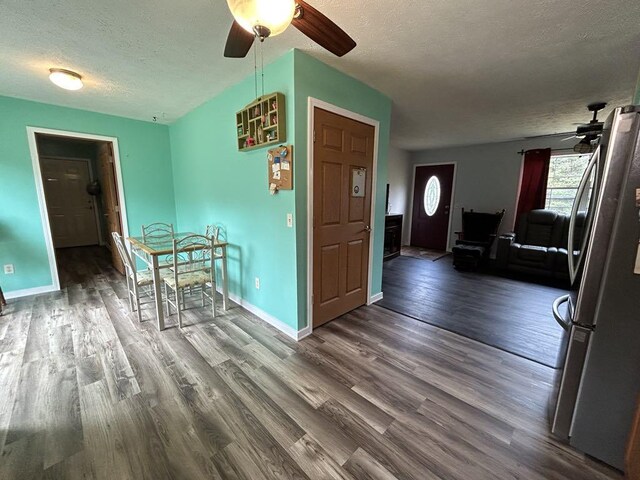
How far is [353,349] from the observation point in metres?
2.23

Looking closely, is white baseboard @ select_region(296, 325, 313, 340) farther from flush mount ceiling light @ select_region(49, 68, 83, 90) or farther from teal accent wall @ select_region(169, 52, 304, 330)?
flush mount ceiling light @ select_region(49, 68, 83, 90)

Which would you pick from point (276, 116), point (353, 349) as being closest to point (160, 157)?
point (276, 116)

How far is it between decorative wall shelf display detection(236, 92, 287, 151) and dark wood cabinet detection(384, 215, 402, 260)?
3.33m

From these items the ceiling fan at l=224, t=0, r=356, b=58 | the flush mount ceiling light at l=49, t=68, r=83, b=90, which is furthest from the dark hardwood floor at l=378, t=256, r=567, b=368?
the flush mount ceiling light at l=49, t=68, r=83, b=90

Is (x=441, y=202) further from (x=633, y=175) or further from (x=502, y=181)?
(x=633, y=175)

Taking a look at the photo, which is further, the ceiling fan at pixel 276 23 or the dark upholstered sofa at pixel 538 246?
the dark upholstered sofa at pixel 538 246

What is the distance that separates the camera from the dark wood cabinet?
5.19 metres

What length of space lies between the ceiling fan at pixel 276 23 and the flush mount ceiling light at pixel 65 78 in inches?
77.9

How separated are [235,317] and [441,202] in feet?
17.3

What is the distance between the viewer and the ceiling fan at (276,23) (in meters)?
0.95

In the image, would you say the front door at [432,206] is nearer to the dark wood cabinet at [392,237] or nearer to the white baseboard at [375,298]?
the dark wood cabinet at [392,237]

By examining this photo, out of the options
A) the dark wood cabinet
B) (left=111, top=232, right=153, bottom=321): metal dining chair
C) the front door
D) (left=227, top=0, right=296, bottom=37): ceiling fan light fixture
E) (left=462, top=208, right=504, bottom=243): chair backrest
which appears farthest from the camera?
the front door

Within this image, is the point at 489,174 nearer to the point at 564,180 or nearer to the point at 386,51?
the point at 564,180

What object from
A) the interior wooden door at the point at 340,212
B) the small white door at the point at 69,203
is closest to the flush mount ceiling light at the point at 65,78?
the interior wooden door at the point at 340,212
